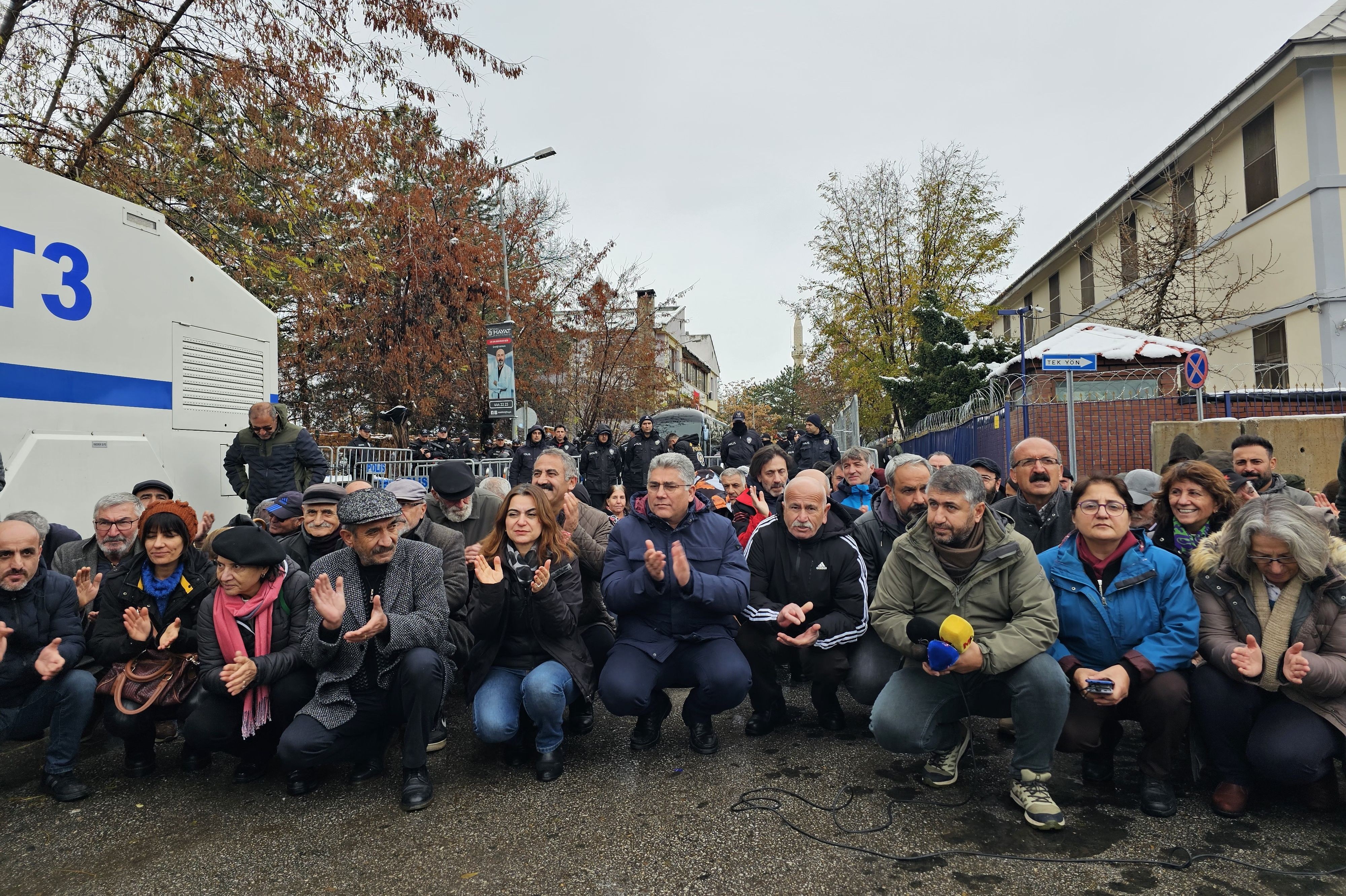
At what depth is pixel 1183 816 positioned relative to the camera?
3.34 m

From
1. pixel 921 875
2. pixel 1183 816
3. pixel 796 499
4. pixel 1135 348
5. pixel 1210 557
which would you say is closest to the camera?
pixel 921 875

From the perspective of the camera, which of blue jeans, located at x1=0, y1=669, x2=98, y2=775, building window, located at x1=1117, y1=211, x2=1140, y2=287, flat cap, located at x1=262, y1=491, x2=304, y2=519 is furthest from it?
building window, located at x1=1117, y1=211, x2=1140, y2=287

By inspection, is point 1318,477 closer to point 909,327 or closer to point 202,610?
point 202,610

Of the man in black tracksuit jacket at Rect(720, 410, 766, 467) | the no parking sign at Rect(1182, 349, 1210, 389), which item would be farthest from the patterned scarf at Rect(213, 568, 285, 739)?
the no parking sign at Rect(1182, 349, 1210, 389)

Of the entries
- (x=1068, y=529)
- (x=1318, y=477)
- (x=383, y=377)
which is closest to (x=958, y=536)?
(x=1068, y=529)

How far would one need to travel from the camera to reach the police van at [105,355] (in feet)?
16.7

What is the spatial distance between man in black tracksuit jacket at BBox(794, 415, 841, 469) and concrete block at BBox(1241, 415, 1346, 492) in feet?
18.1

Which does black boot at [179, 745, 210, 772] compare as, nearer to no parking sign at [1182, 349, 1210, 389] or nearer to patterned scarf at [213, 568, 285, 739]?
patterned scarf at [213, 568, 285, 739]

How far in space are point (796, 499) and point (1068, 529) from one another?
1679 mm

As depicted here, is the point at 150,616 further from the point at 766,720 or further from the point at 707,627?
the point at 766,720

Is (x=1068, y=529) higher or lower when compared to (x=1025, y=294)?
lower

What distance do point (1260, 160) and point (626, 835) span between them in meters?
23.2

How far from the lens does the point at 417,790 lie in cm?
364

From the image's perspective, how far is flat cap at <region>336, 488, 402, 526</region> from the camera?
374cm
